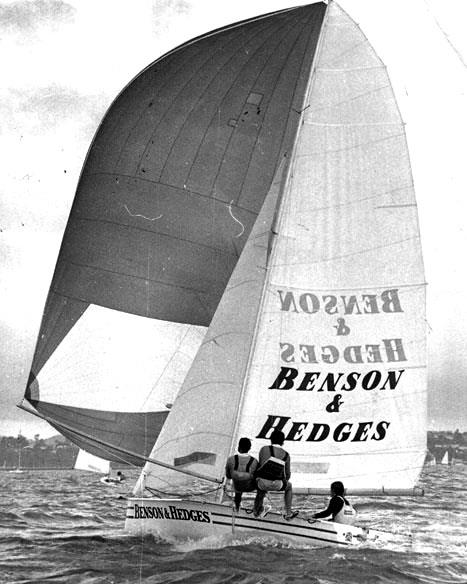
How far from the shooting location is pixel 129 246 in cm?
1166

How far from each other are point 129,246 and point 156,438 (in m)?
2.46

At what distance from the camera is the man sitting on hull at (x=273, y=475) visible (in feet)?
29.8

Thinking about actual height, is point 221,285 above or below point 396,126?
below

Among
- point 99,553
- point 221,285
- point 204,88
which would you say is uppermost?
point 204,88

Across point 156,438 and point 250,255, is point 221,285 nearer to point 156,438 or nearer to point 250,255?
point 250,255

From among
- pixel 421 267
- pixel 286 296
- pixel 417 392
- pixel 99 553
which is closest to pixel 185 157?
pixel 286 296

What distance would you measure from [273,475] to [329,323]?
6.79ft

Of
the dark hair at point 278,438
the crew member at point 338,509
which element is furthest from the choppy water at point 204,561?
the dark hair at point 278,438

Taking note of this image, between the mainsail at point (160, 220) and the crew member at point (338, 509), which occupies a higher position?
the mainsail at point (160, 220)

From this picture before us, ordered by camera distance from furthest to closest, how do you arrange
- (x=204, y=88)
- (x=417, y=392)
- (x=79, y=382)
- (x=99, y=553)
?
(x=204, y=88) < (x=79, y=382) < (x=417, y=392) < (x=99, y=553)

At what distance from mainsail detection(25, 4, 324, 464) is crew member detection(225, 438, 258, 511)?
6.86ft

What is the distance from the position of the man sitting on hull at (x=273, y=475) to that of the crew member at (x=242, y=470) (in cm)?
7

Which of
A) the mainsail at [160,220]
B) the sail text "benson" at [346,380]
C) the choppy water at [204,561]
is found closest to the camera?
the choppy water at [204,561]

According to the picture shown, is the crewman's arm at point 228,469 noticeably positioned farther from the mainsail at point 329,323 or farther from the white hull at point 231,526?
the mainsail at point 329,323
